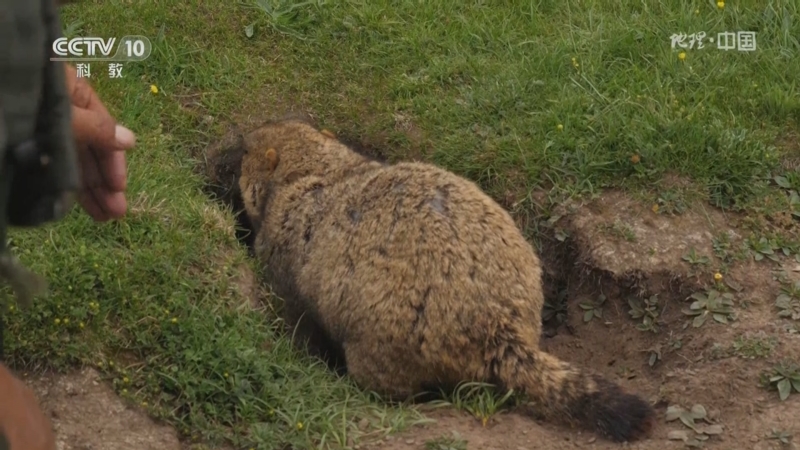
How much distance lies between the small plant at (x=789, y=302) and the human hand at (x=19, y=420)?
12.5 ft

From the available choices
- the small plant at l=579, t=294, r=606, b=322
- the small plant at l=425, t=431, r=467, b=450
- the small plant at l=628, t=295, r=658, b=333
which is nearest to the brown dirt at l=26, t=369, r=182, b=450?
the small plant at l=425, t=431, r=467, b=450

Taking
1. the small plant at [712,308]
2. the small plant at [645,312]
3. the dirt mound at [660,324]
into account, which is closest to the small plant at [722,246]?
the dirt mound at [660,324]

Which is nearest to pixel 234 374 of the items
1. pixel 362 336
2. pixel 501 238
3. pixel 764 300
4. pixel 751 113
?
pixel 362 336

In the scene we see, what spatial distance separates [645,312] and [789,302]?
2.35 feet

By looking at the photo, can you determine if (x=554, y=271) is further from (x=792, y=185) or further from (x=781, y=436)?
(x=781, y=436)

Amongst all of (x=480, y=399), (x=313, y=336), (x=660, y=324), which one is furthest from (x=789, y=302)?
(x=313, y=336)

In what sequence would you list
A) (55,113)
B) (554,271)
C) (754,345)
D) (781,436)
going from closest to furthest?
(55,113)
(781,436)
(754,345)
(554,271)

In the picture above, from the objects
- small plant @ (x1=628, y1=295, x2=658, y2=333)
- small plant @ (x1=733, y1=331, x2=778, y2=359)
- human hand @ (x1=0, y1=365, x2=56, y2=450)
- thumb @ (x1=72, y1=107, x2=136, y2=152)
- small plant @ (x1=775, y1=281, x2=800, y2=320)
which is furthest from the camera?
small plant @ (x1=628, y1=295, x2=658, y2=333)

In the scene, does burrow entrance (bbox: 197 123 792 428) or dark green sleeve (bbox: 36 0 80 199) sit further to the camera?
burrow entrance (bbox: 197 123 792 428)

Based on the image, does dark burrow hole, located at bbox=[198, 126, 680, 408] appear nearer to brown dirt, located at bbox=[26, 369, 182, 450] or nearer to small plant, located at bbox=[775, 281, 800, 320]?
small plant, located at bbox=[775, 281, 800, 320]

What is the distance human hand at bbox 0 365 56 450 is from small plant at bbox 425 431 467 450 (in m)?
2.24

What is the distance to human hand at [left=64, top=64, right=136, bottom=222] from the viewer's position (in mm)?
2949

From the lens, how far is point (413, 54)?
Result: 661 cm

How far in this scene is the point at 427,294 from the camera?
464 cm
